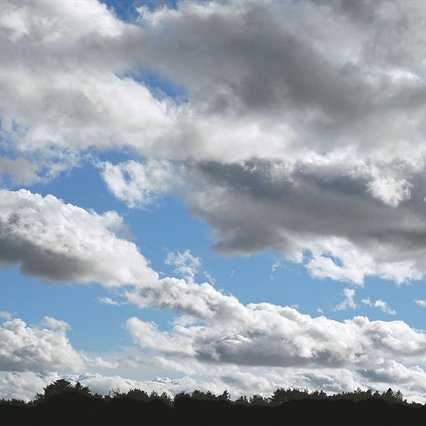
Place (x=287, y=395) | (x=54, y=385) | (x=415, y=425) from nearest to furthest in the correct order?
(x=415, y=425), (x=287, y=395), (x=54, y=385)

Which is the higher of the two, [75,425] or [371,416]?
[371,416]

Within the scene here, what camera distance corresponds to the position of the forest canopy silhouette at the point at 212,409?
4188cm

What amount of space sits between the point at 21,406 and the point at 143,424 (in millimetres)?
7923

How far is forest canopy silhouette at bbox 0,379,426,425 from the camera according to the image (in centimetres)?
4188

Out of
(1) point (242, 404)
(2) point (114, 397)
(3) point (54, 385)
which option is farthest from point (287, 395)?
A: (3) point (54, 385)

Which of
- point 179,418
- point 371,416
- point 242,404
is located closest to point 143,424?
point 179,418

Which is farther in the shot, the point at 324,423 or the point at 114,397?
the point at 114,397

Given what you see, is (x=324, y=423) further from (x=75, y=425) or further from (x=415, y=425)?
(x=75, y=425)

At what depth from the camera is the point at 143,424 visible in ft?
143

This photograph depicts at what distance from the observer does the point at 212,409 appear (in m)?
43.1

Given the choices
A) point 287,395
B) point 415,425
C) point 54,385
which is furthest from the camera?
point 54,385

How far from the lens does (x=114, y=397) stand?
147 ft

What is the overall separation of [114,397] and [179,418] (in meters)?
4.19

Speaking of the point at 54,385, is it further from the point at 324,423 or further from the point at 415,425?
the point at 415,425
